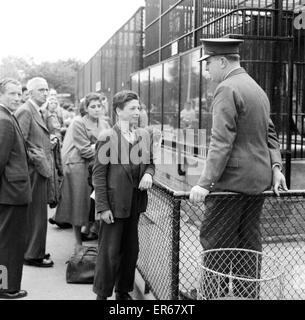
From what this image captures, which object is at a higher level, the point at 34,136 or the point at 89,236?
the point at 34,136

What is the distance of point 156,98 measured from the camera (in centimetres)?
1024

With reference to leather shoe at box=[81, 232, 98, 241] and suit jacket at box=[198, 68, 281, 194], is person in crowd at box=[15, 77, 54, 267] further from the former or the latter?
suit jacket at box=[198, 68, 281, 194]

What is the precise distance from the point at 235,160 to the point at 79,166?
294cm

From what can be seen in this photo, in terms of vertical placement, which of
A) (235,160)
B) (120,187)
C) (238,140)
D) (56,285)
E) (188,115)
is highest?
(188,115)

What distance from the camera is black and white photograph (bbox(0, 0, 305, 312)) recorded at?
12.6ft

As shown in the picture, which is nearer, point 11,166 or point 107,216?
point 107,216

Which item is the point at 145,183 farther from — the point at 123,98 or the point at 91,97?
the point at 91,97

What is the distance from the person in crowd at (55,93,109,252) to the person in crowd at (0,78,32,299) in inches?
55.7

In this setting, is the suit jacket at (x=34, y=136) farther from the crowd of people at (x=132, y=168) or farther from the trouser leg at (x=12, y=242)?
the trouser leg at (x=12, y=242)

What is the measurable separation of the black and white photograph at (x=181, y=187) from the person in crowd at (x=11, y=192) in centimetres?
1

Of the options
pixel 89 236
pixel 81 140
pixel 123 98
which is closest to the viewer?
pixel 123 98

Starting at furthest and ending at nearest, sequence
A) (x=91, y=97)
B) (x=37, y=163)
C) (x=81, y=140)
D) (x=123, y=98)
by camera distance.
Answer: (x=81, y=140), (x=91, y=97), (x=37, y=163), (x=123, y=98)

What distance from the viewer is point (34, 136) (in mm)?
5742

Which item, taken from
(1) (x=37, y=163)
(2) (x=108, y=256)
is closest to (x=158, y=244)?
(2) (x=108, y=256)
